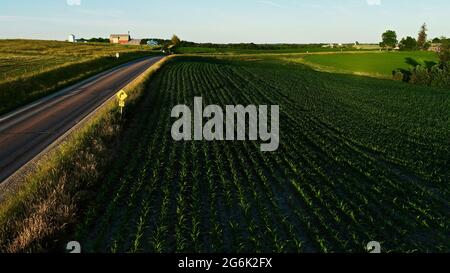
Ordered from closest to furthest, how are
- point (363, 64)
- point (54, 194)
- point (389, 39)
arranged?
point (54, 194) → point (363, 64) → point (389, 39)

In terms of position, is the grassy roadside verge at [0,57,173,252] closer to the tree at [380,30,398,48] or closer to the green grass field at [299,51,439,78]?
the green grass field at [299,51,439,78]

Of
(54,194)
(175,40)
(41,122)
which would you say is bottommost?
(54,194)

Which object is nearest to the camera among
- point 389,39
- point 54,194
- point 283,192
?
point 54,194

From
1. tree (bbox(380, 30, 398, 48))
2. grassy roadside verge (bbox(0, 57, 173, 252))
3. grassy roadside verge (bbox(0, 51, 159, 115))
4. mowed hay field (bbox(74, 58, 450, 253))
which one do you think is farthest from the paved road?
tree (bbox(380, 30, 398, 48))

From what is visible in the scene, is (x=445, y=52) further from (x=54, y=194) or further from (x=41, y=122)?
(x=54, y=194)

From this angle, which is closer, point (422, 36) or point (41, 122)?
point (41, 122)

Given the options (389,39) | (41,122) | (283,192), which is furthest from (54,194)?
(389,39)

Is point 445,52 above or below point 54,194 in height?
above
